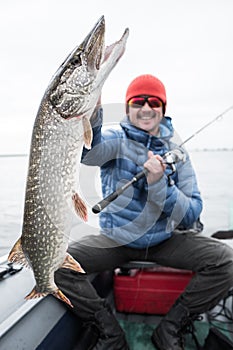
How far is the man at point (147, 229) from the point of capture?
6.86 feet

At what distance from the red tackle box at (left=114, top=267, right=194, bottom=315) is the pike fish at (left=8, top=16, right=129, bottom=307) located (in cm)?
119

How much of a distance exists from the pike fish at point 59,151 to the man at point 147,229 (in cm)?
58

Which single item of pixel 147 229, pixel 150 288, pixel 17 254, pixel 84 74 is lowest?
pixel 150 288

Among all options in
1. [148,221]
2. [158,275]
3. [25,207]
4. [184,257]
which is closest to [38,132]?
[25,207]

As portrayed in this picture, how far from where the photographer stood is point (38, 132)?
52.2 inches

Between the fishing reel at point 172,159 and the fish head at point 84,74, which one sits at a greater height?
the fish head at point 84,74

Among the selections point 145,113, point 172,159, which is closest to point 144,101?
point 145,113

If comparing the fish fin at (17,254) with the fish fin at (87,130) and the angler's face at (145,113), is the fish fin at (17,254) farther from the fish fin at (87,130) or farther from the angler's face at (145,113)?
the angler's face at (145,113)

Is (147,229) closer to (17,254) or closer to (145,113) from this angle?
(145,113)

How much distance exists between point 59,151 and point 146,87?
140cm

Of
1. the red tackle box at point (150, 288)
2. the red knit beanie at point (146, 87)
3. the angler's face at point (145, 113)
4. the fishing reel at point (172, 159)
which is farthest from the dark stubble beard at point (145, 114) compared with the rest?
the red tackle box at point (150, 288)

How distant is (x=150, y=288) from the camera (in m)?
2.54

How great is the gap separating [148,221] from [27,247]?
1.05 m

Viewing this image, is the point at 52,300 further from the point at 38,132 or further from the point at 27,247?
the point at 38,132
